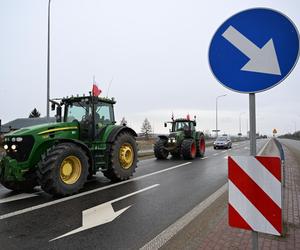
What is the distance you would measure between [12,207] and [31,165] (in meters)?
1.39

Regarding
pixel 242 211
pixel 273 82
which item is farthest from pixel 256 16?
pixel 242 211

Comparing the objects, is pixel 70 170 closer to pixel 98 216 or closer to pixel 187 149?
pixel 98 216

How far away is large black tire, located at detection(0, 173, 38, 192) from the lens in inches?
321

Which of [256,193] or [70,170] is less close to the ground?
[256,193]

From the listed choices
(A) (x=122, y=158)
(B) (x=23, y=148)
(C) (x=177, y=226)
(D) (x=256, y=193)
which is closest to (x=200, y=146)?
(A) (x=122, y=158)

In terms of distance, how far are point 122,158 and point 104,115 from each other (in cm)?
158

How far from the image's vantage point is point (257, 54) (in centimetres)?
308

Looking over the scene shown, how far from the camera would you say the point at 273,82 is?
299 cm

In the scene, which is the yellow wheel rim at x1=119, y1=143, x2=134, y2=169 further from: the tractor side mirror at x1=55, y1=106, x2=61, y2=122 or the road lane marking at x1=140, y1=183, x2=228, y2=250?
the road lane marking at x1=140, y1=183, x2=228, y2=250

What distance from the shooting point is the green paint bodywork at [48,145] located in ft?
25.2

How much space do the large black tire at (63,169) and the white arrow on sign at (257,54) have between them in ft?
18.5

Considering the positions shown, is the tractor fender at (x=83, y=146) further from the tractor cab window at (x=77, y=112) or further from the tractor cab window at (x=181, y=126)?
the tractor cab window at (x=181, y=126)

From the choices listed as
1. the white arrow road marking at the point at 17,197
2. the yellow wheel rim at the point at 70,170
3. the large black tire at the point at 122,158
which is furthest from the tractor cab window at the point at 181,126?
the white arrow road marking at the point at 17,197

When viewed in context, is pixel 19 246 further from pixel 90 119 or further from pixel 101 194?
pixel 90 119
